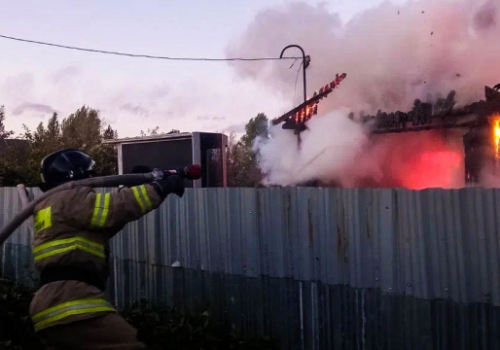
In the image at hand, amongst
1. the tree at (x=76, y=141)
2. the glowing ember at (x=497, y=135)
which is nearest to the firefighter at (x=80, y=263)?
the tree at (x=76, y=141)

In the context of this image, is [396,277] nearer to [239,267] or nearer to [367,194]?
[367,194]

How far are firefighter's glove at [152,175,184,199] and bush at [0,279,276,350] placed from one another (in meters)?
2.41

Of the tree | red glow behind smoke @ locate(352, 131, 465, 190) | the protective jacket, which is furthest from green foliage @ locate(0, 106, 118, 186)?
red glow behind smoke @ locate(352, 131, 465, 190)

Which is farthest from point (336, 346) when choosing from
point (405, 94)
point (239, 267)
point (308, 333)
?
point (405, 94)

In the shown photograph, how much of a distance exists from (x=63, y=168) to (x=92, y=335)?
1105 millimetres

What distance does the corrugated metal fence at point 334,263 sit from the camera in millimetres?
4406

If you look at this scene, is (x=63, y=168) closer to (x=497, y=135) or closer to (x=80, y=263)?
(x=80, y=263)

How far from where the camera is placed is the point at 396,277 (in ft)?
Answer: 15.7

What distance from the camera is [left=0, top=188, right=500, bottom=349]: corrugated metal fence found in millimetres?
4406

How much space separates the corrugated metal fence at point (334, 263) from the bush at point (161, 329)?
283 mm

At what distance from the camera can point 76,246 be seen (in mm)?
3443

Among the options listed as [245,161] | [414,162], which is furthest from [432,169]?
[245,161]

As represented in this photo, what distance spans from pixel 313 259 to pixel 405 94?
11.0 metres

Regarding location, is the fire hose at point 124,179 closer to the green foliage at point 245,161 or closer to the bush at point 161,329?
the bush at point 161,329
